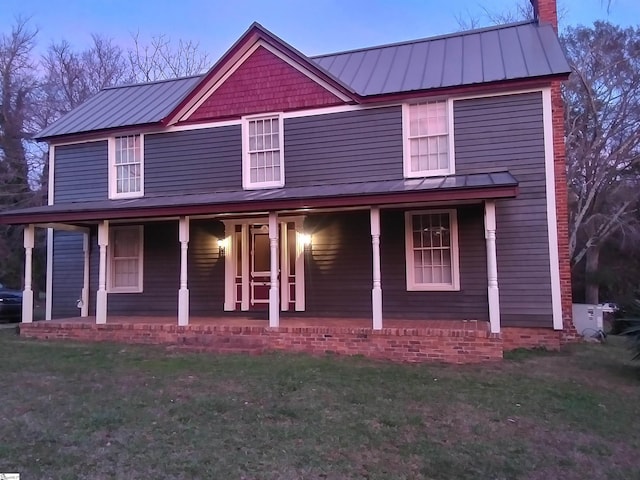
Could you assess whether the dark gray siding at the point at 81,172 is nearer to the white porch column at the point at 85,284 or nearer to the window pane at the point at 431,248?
the white porch column at the point at 85,284

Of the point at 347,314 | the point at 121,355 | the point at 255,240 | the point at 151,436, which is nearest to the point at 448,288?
the point at 347,314

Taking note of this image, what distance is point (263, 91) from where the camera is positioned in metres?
11.9

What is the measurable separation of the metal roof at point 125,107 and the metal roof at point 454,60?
3.93 meters

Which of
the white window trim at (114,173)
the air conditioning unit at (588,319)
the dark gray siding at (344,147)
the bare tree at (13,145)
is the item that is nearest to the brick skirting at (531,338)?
the air conditioning unit at (588,319)

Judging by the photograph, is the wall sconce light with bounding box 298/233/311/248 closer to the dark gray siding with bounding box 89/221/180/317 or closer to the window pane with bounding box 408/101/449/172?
the window pane with bounding box 408/101/449/172

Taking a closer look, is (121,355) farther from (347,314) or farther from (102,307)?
(347,314)

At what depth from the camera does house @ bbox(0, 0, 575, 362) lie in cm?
988

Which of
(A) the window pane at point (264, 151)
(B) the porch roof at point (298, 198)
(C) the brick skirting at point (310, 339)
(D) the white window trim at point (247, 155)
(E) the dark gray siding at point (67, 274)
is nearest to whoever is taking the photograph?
(C) the brick skirting at point (310, 339)

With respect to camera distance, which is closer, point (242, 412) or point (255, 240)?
point (242, 412)

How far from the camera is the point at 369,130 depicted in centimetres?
1123

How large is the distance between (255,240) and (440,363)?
5.46m

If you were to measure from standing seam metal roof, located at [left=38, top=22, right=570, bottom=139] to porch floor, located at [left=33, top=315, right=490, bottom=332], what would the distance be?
15.1 feet

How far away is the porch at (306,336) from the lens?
8727 mm

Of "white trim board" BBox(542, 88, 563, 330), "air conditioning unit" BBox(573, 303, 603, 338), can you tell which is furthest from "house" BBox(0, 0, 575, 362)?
"air conditioning unit" BBox(573, 303, 603, 338)
